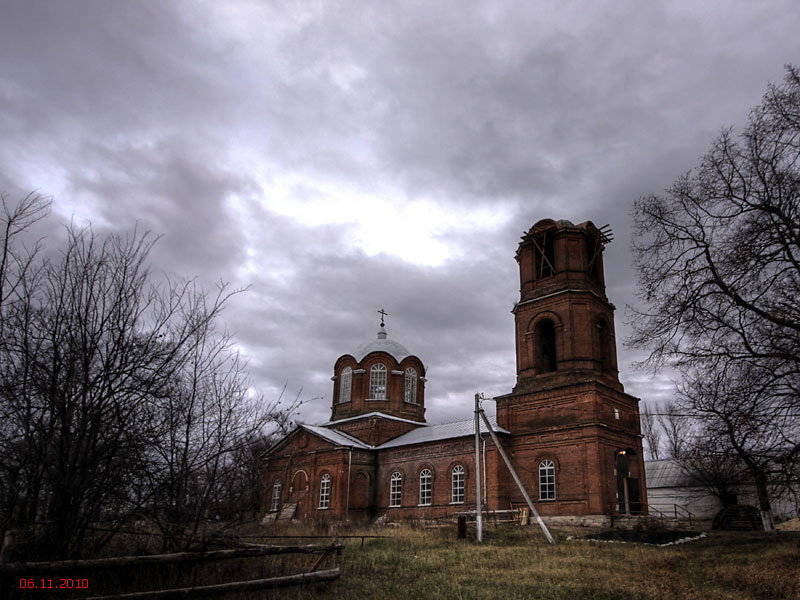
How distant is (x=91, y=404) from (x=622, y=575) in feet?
34.1

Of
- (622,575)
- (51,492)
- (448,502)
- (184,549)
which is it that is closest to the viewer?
(51,492)

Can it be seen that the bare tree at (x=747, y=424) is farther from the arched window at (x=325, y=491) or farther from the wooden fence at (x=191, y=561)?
the arched window at (x=325, y=491)

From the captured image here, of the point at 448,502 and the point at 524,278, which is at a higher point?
the point at 524,278

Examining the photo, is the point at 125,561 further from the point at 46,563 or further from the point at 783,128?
the point at 783,128

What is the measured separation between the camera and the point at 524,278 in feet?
92.6

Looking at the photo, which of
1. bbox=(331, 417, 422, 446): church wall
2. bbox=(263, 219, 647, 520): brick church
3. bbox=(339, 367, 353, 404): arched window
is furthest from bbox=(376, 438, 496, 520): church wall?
bbox=(339, 367, 353, 404): arched window

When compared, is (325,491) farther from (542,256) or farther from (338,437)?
(542,256)

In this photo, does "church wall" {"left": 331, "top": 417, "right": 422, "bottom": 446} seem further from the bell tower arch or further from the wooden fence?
the wooden fence

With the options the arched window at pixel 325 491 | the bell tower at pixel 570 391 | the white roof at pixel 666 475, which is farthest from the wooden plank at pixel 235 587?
the white roof at pixel 666 475

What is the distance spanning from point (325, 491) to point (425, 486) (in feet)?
19.3

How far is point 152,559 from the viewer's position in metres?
7.60

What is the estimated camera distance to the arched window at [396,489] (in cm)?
3047

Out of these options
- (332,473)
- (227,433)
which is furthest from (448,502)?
(227,433)
